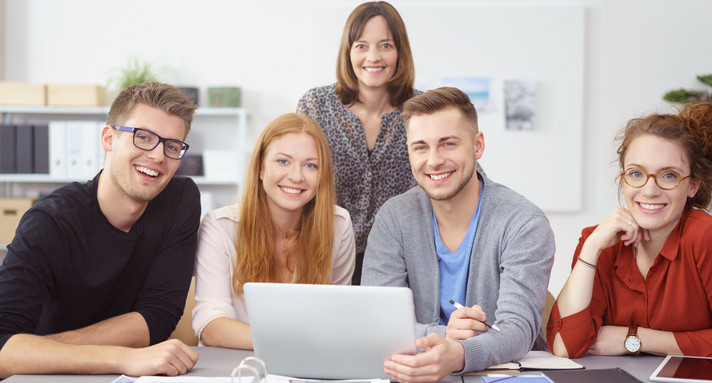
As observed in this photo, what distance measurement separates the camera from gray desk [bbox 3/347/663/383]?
131cm

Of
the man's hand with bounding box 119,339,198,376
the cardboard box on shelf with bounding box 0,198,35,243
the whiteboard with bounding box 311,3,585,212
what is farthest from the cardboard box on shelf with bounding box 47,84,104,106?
the man's hand with bounding box 119,339,198,376

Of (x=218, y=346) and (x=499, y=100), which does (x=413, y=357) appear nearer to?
(x=218, y=346)

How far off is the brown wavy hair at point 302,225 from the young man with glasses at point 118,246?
17 cm

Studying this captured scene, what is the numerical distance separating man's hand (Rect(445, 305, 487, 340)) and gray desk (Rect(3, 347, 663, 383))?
0.13 metres

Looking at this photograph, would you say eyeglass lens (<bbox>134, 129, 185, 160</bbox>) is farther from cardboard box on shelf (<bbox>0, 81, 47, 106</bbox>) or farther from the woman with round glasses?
cardboard box on shelf (<bbox>0, 81, 47, 106</bbox>)

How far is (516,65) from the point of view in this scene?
407cm

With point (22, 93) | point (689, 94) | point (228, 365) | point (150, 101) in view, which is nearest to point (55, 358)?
point (228, 365)

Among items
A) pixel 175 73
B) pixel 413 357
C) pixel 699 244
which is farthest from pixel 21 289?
pixel 175 73

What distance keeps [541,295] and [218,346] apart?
0.90 metres

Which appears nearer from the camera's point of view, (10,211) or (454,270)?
(454,270)

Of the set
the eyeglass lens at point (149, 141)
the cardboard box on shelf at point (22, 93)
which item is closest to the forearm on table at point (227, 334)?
the eyeglass lens at point (149, 141)

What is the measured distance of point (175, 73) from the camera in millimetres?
4152

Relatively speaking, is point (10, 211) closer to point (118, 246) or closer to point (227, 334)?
point (118, 246)

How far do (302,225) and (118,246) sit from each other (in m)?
0.60
